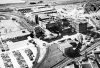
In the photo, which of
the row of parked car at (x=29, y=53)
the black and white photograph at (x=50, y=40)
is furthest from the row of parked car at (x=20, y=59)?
the row of parked car at (x=29, y=53)

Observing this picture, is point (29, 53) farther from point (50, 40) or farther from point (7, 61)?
point (50, 40)

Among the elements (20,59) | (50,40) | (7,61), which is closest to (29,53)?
(20,59)

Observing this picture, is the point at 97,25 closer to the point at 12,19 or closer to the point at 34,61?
the point at 34,61

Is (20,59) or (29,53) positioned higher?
(29,53)

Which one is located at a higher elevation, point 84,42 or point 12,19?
point 12,19

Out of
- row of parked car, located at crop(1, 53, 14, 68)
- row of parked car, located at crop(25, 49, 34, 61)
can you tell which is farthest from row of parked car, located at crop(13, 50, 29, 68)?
row of parked car, located at crop(1, 53, 14, 68)

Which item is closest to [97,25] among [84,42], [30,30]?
[84,42]

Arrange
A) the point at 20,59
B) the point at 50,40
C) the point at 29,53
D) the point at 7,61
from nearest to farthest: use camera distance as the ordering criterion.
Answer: the point at 7,61, the point at 20,59, the point at 29,53, the point at 50,40

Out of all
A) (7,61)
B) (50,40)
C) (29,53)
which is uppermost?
(50,40)

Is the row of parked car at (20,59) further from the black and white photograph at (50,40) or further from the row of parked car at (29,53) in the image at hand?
the row of parked car at (29,53)

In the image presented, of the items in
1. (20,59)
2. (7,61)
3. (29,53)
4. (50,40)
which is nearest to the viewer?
(7,61)

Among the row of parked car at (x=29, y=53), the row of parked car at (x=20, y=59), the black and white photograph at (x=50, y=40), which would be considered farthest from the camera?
the row of parked car at (x=29, y=53)
